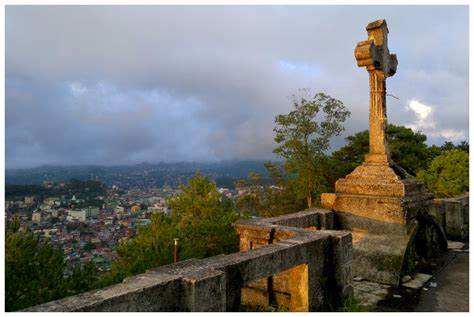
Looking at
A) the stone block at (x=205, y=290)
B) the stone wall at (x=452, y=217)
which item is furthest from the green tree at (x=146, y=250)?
the stone wall at (x=452, y=217)

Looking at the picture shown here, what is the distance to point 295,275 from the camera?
4.84 m

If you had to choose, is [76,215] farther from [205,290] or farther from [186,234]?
[205,290]

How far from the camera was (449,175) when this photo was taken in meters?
17.2

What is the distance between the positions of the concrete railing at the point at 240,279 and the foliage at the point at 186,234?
5653 mm

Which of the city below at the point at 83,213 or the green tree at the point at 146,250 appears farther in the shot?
the city below at the point at 83,213

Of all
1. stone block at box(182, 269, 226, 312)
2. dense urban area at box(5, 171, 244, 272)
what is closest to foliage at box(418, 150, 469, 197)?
dense urban area at box(5, 171, 244, 272)

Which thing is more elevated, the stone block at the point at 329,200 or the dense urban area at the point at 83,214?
the stone block at the point at 329,200

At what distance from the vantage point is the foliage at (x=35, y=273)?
8648 mm

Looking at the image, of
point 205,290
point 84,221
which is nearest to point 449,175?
point 205,290

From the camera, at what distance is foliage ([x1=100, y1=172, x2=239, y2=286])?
10.7 metres

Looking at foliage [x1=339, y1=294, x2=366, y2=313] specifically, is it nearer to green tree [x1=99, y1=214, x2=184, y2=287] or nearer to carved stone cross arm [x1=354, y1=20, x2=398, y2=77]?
carved stone cross arm [x1=354, y1=20, x2=398, y2=77]

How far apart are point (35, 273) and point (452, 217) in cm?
1029

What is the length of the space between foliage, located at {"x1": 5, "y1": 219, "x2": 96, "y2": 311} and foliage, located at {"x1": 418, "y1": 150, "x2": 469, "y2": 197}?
13.4m

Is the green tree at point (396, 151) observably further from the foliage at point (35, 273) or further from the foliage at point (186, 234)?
the foliage at point (35, 273)
